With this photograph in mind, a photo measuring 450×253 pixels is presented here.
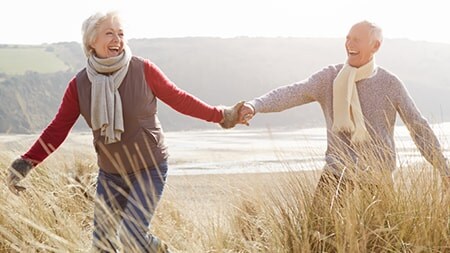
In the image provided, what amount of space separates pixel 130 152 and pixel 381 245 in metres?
1.34

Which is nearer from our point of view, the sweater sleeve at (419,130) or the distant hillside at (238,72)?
the sweater sleeve at (419,130)

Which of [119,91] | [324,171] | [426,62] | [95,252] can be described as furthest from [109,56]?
[426,62]

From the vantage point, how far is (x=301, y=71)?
44344 mm

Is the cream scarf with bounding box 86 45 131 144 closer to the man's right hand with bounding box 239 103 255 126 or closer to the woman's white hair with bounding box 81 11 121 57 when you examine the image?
the woman's white hair with bounding box 81 11 121 57

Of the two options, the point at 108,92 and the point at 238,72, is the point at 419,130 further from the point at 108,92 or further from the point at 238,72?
the point at 238,72

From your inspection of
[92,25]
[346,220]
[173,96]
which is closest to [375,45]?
[173,96]

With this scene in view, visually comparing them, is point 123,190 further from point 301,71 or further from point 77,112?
point 301,71

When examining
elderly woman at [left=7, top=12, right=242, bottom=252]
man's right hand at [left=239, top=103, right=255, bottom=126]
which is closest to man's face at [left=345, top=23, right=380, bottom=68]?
man's right hand at [left=239, top=103, right=255, bottom=126]

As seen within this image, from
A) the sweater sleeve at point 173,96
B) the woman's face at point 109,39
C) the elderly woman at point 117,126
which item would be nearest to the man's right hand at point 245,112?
the sweater sleeve at point 173,96

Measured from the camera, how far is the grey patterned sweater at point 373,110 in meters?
3.84

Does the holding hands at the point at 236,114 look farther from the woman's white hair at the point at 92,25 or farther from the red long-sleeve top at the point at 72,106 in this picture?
the woman's white hair at the point at 92,25

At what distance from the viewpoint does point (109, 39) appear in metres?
3.76

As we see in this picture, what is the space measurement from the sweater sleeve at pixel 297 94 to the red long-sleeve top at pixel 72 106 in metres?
0.64

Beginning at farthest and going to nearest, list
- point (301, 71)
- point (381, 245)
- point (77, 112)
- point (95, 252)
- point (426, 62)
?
point (426, 62) → point (301, 71) → point (77, 112) → point (95, 252) → point (381, 245)
